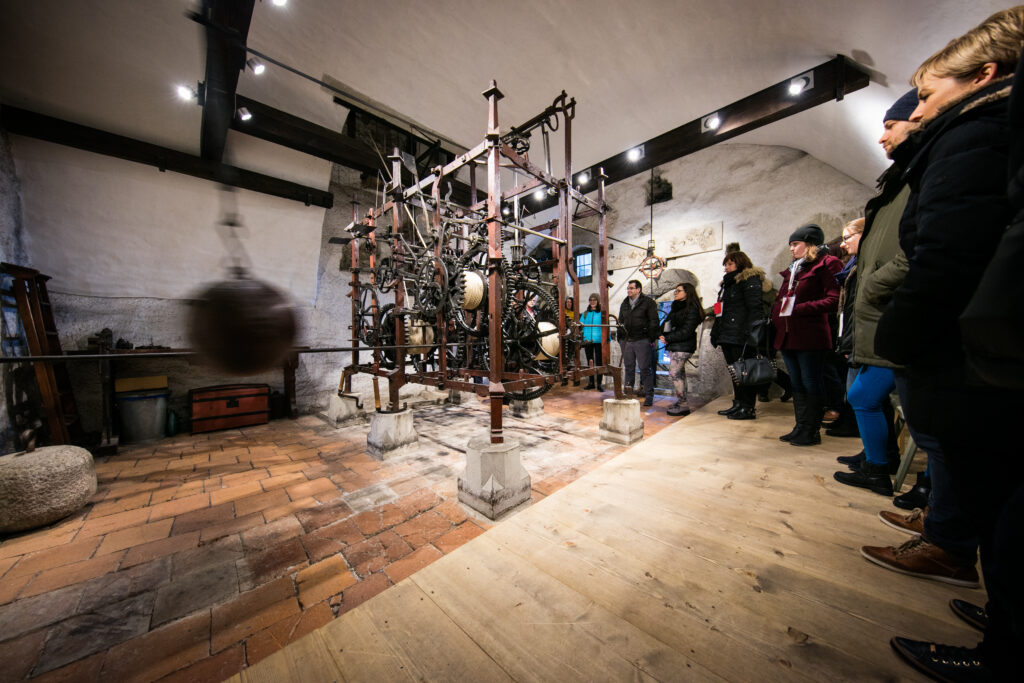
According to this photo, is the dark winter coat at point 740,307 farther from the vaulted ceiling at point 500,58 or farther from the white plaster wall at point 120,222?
the white plaster wall at point 120,222

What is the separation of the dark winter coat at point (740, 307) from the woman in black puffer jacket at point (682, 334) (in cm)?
47

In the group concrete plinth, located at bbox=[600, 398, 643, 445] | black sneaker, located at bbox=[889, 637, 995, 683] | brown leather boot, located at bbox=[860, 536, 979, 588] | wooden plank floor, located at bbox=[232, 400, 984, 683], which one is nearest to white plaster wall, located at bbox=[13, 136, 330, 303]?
wooden plank floor, located at bbox=[232, 400, 984, 683]

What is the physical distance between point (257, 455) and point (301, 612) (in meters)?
2.70

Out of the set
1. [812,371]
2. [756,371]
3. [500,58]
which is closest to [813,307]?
[812,371]

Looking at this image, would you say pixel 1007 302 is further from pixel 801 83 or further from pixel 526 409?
pixel 801 83

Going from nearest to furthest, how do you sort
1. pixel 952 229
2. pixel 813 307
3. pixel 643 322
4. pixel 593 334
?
pixel 952 229
pixel 813 307
pixel 643 322
pixel 593 334

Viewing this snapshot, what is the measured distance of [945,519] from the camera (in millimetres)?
1267

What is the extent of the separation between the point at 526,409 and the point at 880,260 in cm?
370

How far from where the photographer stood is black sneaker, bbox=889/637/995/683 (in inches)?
35.6

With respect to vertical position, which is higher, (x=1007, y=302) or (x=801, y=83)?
(x=801, y=83)

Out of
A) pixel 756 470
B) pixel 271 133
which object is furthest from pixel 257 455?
pixel 756 470

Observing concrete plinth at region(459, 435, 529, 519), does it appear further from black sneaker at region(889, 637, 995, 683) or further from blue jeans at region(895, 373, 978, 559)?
blue jeans at region(895, 373, 978, 559)

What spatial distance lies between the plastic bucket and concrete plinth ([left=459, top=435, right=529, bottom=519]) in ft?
14.1

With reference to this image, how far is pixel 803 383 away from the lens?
9.53 feet
